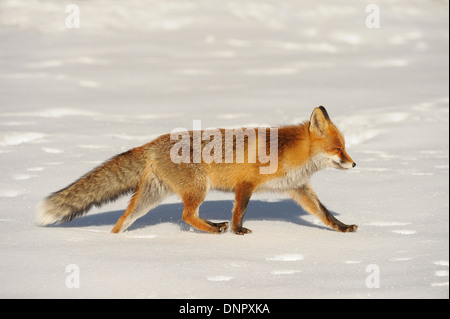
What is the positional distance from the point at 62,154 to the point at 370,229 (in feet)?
15.7

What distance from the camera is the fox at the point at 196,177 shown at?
5488 mm

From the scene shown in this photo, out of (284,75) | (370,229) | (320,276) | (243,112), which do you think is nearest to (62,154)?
(243,112)

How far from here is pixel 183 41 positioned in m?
18.4

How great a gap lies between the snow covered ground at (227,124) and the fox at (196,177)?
23 centimetres

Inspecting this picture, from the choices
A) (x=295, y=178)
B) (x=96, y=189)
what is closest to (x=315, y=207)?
(x=295, y=178)

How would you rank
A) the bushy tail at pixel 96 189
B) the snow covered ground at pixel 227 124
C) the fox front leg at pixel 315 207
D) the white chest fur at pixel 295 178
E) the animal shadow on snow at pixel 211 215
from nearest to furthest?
the snow covered ground at pixel 227 124 < the bushy tail at pixel 96 189 < the white chest fur at pixel 295 178 < the fox front leg at pixel 315 207 < the animal shadow on snow at pixel 211 215

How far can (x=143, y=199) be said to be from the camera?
5.50 m

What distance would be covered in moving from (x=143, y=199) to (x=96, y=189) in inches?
17.8

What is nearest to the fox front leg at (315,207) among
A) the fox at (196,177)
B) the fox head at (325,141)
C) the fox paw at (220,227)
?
the fox at (196,177)

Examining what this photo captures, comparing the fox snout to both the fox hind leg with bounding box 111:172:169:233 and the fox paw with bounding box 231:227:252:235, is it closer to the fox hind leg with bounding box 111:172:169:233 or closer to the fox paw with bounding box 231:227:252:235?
the fox paw with bounding box 231:227:252:235

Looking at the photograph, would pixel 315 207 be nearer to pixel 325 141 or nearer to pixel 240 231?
pixel 325 141

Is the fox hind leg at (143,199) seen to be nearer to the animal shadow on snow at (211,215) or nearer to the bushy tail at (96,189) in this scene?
the bushy tail at (96,189)

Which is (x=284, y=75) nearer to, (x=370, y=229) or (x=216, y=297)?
(x=370, y=229)

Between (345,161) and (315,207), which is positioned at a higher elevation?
(345,161)
